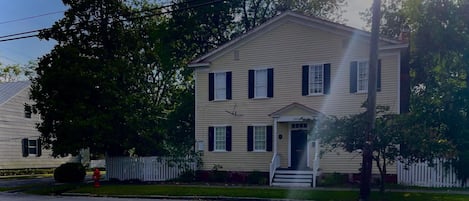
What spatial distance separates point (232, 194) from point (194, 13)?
20076 mm

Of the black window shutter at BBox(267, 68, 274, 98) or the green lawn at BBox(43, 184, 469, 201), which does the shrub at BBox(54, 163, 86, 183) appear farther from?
the black window shutter at BBox(267, 68, 274, 98)

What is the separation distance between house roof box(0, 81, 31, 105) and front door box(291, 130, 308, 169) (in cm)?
2488

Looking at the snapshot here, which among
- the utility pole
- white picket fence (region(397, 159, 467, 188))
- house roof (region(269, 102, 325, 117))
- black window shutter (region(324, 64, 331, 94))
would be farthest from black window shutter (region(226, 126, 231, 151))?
the utility pole

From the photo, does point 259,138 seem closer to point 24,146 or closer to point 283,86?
point 283,86

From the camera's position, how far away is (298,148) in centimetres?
2512

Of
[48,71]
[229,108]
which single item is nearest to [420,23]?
[229,108]

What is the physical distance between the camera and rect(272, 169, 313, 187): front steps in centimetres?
2330

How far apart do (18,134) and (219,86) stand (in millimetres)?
20977

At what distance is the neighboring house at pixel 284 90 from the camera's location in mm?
23594

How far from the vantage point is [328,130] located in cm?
1775

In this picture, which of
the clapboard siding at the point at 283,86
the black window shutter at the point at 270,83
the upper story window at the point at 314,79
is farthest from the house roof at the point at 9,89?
the upper story window at the point at 314,79

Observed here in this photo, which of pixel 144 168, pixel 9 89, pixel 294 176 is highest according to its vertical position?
pixel 9 89

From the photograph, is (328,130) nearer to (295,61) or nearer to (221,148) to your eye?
(295,61)

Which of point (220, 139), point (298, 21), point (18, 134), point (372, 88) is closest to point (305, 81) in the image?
point (298, 21)
